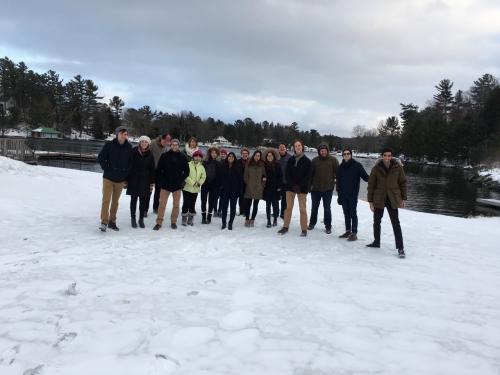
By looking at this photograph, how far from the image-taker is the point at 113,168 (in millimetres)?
7391

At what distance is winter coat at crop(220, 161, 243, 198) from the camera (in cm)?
875

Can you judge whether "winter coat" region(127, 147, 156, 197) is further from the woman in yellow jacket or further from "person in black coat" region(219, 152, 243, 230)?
"person in black coat" region(219, 152, 243, 230)

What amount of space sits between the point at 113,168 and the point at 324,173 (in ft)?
15.1

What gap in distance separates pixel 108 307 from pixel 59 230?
3800 mm

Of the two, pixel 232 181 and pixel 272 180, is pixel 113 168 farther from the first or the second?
pixel 272 180

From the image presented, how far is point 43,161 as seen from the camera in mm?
44344

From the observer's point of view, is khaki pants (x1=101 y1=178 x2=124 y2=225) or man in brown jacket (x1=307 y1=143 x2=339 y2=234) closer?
khaki pants (x1=101 y1=178 x2=124 y2=225)

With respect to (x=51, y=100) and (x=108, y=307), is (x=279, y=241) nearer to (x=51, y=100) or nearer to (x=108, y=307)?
(x=108, y=307)

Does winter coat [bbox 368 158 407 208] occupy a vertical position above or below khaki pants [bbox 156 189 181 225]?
above

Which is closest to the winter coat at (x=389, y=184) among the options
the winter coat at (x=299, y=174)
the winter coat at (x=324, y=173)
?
the winter coat at (x=324, y=173)

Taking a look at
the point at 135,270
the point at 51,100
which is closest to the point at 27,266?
the point at 135,270

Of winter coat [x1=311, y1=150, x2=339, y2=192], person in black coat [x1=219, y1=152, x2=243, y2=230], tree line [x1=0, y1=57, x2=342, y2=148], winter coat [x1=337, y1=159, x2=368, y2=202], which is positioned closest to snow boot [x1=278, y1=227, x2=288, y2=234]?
winter coat [x1=311, y1=150, x2=339, y2=192]

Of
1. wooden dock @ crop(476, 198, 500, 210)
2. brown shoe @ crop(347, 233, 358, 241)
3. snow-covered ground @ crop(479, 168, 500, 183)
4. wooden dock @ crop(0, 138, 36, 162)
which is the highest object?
snow-covered ground @ crop(479, 168, 500, 183)

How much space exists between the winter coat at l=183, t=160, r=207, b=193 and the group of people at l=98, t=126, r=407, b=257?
0.08 ft
